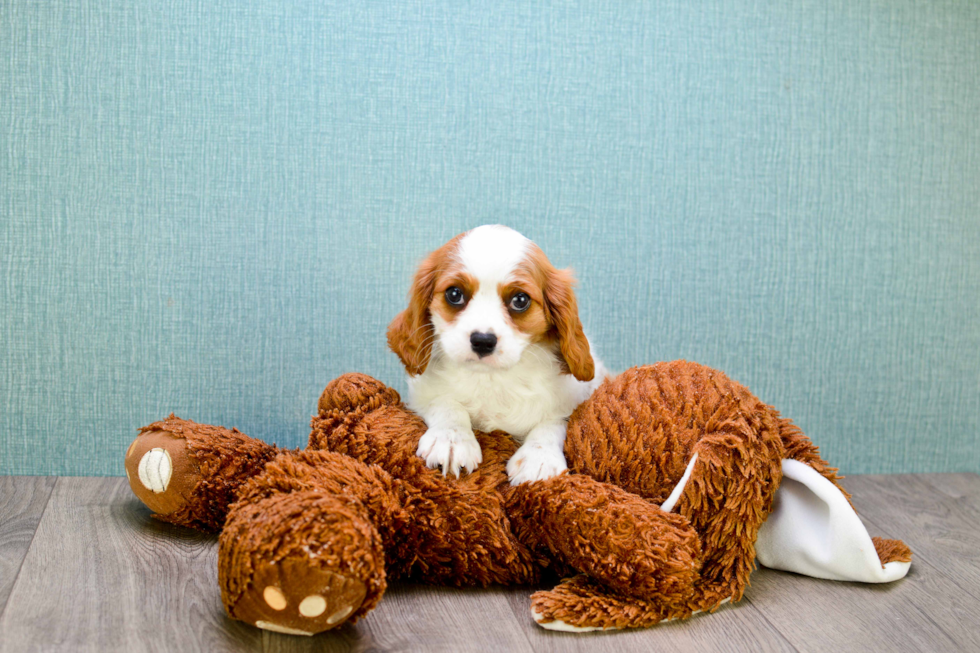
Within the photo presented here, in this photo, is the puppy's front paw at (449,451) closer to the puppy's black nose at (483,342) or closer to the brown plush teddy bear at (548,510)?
the brown plush teddy bear at (548,510)

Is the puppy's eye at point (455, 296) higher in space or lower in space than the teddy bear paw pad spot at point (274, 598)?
higher

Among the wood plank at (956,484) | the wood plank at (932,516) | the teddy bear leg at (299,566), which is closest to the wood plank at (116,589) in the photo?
the teddy bear leg at (299,566)

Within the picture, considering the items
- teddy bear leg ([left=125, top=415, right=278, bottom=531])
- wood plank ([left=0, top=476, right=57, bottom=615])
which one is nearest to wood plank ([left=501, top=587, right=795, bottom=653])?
teddy bear leg ([left=125, top=415, right=278, bottom=531])

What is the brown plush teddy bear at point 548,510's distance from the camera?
3.47 ft

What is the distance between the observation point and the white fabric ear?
4.44 ft

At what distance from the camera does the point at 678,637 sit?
47.1 inches

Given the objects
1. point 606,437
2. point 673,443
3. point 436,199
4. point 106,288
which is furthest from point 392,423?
point 106,288

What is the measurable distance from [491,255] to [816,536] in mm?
757

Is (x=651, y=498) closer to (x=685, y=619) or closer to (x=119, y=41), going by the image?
(x=685, y=619)

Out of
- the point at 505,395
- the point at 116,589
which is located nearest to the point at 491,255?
the point at 505,395

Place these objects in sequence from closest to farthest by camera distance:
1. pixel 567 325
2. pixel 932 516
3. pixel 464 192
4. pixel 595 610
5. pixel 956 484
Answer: pixel 595 610 < pixel 567 325 < pixel 932 516 < pixel 464 192 < pixel 956 484

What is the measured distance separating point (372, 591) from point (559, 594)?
0.32 meters

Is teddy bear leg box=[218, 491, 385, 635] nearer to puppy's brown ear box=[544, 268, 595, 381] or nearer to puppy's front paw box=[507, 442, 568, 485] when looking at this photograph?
puppy's front paw box=[507, 442, 568, 485]

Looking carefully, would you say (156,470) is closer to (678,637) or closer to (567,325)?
(567,325)
